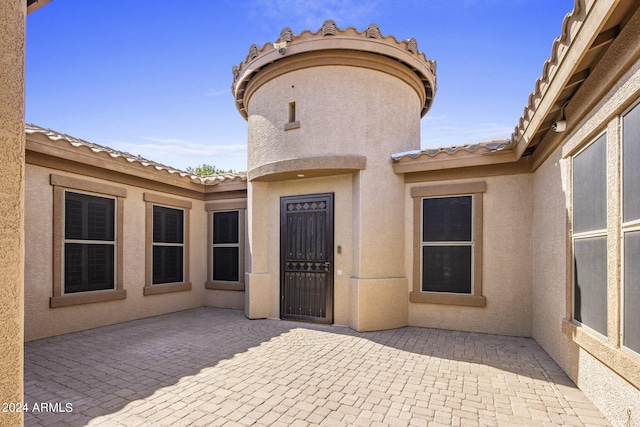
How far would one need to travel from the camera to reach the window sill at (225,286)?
9.02 m

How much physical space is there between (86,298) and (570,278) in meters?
8.37

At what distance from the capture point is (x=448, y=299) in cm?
682

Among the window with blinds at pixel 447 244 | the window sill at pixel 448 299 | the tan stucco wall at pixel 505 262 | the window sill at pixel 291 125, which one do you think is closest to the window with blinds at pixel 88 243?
the window sill at pixel 291 125

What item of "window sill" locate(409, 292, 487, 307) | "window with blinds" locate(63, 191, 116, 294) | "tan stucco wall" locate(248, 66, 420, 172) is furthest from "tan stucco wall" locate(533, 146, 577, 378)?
"window with blinds" locate(63, 191, 116, 294)

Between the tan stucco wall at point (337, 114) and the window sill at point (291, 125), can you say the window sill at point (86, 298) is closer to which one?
the tan stucco wall at point (337, 114)

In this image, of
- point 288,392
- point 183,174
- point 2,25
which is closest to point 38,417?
point 288,392

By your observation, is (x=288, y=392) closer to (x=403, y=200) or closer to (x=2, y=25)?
(x=2, y=25)

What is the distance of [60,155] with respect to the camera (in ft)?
20.6

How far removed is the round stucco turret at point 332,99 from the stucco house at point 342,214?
0.03 metres

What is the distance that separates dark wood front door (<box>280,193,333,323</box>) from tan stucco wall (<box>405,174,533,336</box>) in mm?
2735

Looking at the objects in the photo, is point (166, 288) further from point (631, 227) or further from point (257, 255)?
point (631, 227)

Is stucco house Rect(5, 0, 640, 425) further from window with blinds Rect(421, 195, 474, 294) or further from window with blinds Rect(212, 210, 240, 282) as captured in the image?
window with blinds Rect(212, 210, 240, 282)

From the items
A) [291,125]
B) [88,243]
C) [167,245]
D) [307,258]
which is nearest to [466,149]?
[291,125]

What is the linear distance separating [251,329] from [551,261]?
5517 mm
